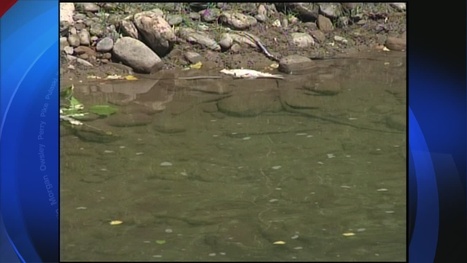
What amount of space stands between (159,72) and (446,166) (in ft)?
10.5

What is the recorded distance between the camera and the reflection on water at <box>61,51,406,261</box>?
392cm

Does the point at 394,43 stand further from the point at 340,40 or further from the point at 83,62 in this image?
the point at 83,62

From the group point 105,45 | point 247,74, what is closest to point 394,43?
point 247,74

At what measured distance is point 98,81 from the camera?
5383mm

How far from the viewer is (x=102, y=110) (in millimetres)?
5191

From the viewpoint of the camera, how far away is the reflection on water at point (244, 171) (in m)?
3.92

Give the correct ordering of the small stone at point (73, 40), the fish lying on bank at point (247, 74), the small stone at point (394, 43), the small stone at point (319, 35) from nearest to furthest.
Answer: the small stone at point (73, 40) → the fish lying on bank at point (247, 74) → the small stone at point (319, 35) → the small stone at point (394, 43)

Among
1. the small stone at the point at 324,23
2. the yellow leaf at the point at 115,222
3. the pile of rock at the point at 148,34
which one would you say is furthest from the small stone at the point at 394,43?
the yellow leaf at the point at 115,222

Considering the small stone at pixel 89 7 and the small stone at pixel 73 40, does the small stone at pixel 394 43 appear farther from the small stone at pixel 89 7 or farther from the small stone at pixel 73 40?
the small stone at pixel 73 40

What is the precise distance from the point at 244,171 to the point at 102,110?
1218mm

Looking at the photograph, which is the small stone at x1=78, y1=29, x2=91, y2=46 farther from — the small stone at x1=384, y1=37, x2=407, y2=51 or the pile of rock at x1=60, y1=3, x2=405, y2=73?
the small stone at x1=384, y1=37, x2=407, y2=51

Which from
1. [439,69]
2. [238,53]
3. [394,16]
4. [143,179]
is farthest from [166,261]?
[394,16]

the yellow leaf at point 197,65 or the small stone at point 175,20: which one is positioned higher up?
the small stone at point 175,20

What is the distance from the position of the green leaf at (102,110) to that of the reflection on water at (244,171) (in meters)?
0.06
